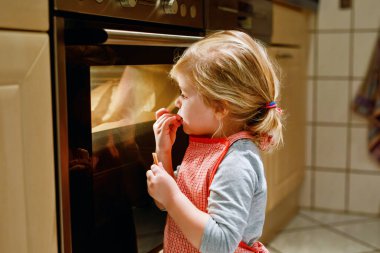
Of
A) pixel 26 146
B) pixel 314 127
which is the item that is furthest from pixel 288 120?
pixel 26 146

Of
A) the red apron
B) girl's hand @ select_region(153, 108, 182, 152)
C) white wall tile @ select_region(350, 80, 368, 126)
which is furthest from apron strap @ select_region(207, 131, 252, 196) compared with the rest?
white wall tile @ select_region(350, 80, 368, 126)

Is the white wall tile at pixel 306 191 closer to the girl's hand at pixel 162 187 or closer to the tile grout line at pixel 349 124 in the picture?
the tile grout line at pixel 349 124

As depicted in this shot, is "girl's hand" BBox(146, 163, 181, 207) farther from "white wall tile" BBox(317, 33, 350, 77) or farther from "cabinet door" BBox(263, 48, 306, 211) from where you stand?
"white wall tile" BBox(317, 33, 350, 77)

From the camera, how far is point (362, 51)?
93.7 inches

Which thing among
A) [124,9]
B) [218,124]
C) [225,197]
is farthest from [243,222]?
[124,9]

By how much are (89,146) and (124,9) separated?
262mm

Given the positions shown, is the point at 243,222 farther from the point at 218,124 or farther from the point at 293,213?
the point at 293,213

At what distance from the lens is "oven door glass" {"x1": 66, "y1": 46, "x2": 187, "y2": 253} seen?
909 mm

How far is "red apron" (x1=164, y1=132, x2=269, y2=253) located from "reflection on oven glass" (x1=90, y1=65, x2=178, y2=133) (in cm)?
15

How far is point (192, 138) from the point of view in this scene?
101 centimetres

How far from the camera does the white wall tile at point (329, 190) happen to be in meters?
2.49

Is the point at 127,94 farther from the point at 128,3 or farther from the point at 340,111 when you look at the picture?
the point at 340,111

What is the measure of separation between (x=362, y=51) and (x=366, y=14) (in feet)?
0.54

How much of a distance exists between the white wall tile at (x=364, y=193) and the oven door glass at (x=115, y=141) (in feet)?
4.85
